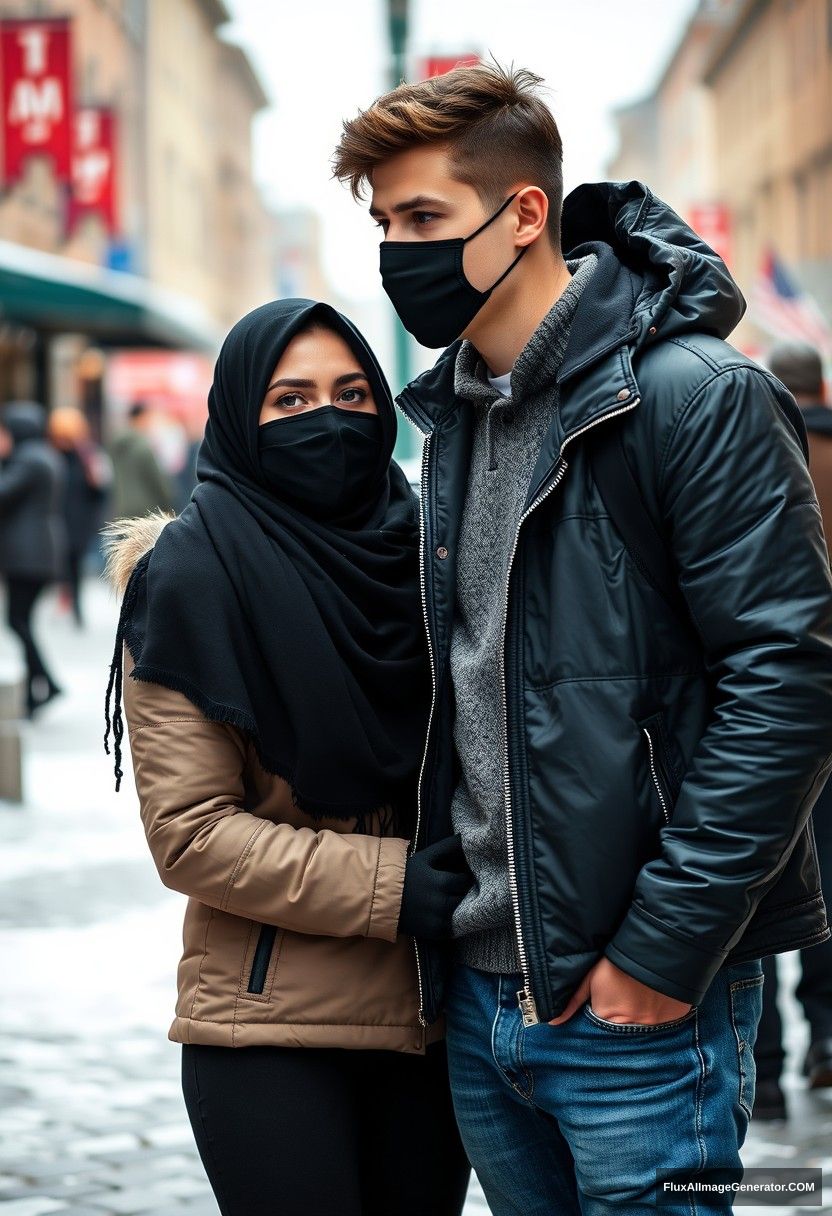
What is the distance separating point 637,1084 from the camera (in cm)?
213

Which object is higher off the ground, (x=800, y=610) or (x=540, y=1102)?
(x=800, y=610)

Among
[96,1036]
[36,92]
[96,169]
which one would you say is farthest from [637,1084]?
[96,169]

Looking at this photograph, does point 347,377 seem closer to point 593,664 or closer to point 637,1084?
point 593,664

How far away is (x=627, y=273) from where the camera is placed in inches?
90.6

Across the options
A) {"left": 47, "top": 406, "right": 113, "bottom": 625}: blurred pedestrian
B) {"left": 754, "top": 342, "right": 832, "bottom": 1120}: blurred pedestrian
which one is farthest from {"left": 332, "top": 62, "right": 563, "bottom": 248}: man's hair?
{"left": 47, "top": 406, "right": 113, "bottom": 625}: blurred pedestrian

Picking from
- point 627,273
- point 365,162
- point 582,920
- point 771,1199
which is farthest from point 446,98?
point 771,1199

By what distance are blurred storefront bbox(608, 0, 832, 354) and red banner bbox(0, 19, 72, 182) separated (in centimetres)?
960

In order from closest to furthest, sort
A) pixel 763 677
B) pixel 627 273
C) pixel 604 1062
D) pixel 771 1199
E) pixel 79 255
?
pixel 763 677
pixel 604 1062
pixel 627 273
pixel 771 1199
pixel 79 255

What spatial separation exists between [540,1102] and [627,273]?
3.88ft

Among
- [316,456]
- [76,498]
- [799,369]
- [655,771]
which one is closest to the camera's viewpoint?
[655,771]

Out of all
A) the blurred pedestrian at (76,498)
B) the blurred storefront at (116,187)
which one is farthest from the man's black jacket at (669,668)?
the blurred storefront at (116,187)

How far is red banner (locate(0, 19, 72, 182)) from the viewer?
2058cm

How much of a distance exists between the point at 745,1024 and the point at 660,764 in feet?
1.38

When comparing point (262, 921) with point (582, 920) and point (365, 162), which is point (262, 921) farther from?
point (365, 162)
